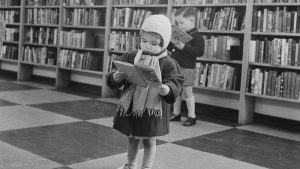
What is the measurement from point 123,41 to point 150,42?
3550 millimetres

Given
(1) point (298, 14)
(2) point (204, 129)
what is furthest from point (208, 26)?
(2) point (204, 129)

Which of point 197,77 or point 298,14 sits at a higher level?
point 298,14

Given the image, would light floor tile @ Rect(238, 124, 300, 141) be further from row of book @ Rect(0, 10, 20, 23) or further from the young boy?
row of book @ Rect(0, 10, 20, 23)

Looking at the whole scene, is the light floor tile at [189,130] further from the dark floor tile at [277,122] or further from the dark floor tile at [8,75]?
the dark floor tile at [8,75]

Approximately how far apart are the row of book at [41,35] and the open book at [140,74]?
4.92 meters

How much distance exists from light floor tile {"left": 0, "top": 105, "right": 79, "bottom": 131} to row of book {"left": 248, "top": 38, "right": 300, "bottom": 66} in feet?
7.01

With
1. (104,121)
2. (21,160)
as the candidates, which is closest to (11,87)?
(104,121)

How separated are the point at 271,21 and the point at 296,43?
1.23ft

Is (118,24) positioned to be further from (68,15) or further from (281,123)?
(281,123)

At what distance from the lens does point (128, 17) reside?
5699mm

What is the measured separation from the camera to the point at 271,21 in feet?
14.3

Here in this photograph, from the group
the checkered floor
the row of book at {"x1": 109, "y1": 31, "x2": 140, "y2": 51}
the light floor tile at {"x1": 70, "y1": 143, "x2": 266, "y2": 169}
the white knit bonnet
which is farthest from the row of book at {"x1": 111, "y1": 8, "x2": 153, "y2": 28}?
the white knit bonnet

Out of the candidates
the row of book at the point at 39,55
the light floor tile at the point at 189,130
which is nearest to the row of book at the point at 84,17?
the row of book at the point at 39,55

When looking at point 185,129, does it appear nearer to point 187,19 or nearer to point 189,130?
point 189,130
